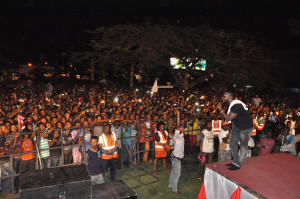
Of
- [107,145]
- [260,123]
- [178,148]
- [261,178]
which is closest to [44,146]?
[107,145]

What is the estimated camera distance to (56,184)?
9.61 feet

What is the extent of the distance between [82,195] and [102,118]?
598cm

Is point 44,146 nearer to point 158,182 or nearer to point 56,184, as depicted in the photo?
point 158,182

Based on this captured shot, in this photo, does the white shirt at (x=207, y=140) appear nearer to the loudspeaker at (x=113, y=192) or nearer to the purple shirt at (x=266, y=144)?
the purple shirt at (x=266, y=144)

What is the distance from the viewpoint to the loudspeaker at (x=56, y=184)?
9.38 feet

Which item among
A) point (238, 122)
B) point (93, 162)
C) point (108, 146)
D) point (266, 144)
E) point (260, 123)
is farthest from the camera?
point (260, 123)

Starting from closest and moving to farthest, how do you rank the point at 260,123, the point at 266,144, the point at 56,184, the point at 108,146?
1. the point at 56,184
2. the point at 108,146
3. the point at 266,144
4. the point at 260,123

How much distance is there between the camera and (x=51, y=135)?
22.7 ft

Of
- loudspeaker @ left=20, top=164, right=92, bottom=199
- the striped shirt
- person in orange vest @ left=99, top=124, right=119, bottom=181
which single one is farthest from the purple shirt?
the striped shirt

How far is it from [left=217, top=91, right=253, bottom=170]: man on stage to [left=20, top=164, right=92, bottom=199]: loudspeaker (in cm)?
264

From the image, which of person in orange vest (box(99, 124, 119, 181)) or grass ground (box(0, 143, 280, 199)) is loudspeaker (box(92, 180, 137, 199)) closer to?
person in orange vest (box(99, 124, 119, 181))

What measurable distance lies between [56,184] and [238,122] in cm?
326

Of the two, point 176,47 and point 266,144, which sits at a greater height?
point 176,47

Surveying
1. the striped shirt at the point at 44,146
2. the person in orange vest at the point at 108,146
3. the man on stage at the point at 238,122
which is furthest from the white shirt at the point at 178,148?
the striped shirt at the point at 44,146
